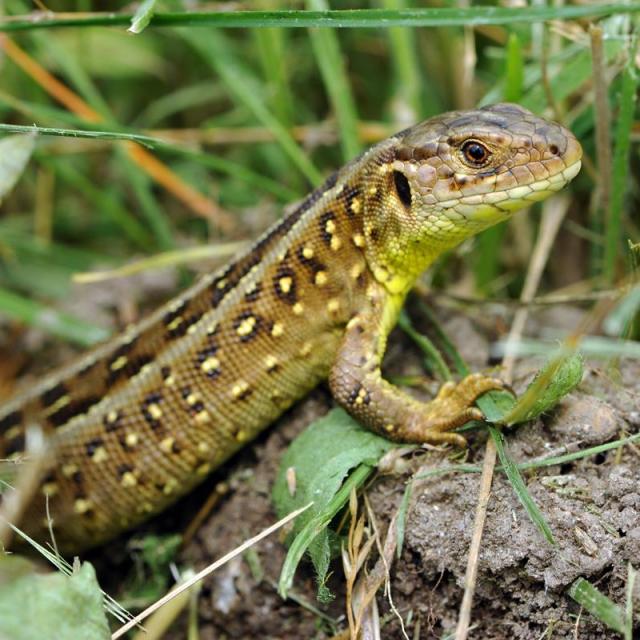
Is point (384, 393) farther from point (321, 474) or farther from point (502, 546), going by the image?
point (502, 546)

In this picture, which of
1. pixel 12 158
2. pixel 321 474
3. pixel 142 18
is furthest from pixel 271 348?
pixel 142 18

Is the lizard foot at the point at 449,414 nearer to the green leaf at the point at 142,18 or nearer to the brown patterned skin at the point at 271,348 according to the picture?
the brown patterned skin at the point at 271,348

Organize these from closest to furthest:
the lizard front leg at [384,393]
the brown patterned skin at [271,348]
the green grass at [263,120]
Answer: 1. the lizard front leg at [384,393]
2. the brown patterned skin at [271,348]
3. the green grass at [263,120]

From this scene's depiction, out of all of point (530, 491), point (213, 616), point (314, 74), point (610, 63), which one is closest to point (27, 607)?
point (213, 616)

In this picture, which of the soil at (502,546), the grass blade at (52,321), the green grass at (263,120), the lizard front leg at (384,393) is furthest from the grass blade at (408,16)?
the grass blade at (52,321)

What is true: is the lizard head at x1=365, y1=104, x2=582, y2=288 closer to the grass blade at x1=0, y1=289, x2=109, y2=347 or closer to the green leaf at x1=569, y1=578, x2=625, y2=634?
the green leaf at x1=569, y1=578, x2=625, y2=634

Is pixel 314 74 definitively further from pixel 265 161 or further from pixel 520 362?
pixel 520 362
